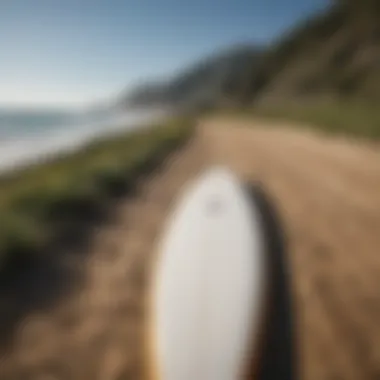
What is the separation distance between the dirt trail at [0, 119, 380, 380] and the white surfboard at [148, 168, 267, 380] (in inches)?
14.9

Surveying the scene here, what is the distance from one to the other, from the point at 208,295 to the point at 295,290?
1.16m

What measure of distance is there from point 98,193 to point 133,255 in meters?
2.80

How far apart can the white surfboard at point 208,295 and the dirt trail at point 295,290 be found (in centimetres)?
38

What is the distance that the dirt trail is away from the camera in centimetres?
431

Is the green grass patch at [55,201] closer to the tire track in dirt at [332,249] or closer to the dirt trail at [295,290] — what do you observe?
the dirt trail at [295,290]

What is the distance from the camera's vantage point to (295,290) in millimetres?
5152

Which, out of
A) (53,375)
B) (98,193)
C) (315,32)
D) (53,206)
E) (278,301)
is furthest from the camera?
(315,32)

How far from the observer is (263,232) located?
6039 mm

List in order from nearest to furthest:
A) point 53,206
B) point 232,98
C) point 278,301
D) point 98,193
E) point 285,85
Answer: point 278,301 < point 53,206 < point 98,193 < point 285,85 < point 232,98

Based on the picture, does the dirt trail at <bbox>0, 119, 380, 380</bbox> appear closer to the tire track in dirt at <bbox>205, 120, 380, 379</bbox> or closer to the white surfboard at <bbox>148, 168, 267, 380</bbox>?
the tire track in dirt at <bbox>205, 120, 380, 379</bbox>

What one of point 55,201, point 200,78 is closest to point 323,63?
point 55,201

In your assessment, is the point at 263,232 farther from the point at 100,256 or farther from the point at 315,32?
the point at 315,32

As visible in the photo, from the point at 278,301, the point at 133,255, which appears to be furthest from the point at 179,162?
the point at 278,301

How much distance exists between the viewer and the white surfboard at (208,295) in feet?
12.5
